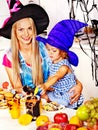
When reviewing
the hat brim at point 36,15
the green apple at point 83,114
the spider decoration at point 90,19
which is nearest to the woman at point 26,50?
the hat brim at point 36,15

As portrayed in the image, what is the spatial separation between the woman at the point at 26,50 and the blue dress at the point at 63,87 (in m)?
0.03

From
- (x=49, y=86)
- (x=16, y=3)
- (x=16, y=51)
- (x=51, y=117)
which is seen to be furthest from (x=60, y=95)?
(x=16, y=3)

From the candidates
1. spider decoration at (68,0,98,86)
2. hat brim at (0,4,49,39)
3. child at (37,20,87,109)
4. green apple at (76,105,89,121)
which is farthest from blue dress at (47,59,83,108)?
green apple at (76,105,89,121)

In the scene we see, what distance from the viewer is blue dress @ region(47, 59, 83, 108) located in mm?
1875

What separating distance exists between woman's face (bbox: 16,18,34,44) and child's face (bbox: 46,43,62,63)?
136mm

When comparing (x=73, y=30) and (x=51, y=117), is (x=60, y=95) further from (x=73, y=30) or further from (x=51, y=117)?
(x=73, y=30)

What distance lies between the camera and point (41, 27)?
1.90 m

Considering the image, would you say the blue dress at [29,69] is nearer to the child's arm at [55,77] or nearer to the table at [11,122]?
→ the child's arm at [55,77]

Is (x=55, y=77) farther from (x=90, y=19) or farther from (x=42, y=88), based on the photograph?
(x=90, y=19)

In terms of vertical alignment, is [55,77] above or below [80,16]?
below

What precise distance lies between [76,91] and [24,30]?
516 mm

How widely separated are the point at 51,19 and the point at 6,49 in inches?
15.0

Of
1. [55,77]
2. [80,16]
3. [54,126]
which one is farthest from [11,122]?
[80,16]

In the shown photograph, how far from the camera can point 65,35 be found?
5.90ft
